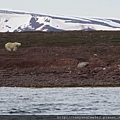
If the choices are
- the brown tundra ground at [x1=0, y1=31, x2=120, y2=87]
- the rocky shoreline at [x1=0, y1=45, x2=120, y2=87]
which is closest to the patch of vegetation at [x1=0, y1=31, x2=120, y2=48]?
the brown tundra ground at [x1=0, y1=31, x2=120, y2=87]

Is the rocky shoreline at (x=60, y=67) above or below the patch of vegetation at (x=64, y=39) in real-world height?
below

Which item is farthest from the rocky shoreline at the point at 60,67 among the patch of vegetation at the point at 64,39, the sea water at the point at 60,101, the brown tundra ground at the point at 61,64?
the patch of vegetation at the point at 64,39

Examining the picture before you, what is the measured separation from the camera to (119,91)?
128ft

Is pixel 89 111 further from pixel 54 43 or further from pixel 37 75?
pixel 54 43

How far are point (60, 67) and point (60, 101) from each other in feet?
71.6

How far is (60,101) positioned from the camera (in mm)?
33062

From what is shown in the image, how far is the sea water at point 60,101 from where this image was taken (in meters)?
28.1

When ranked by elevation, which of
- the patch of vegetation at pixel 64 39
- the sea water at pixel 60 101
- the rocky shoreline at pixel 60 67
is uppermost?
the patch of vegetation at pixel 64 39

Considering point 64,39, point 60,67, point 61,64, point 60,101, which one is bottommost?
point 60,101

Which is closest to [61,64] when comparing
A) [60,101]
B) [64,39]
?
[64,39]

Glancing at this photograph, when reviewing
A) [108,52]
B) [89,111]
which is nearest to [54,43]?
[108,52]

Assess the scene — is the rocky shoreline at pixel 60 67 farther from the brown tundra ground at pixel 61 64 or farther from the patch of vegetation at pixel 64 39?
the patch of vegetation at pixel 64 39

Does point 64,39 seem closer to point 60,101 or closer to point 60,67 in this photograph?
point 60,67

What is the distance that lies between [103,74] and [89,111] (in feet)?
71.2
